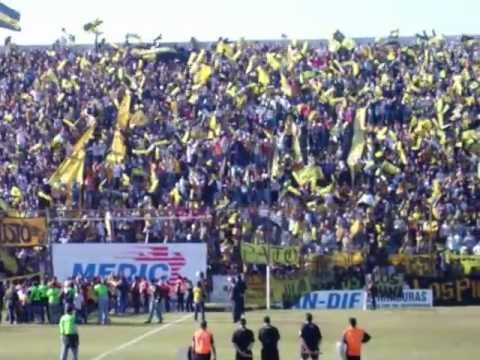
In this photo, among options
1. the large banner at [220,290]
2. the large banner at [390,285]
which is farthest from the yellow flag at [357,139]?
the large banner at [220,290]

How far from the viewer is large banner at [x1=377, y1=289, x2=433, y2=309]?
170 feet

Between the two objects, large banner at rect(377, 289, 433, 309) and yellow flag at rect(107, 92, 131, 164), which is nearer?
large banner at rect(377, 289, 433, 309)

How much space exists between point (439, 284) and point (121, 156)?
1569 cm

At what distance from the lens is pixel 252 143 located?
62844mm

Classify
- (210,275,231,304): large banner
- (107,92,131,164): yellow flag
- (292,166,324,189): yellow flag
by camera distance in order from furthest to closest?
(107,92,131,164): yellow flag → (292,166,324,189): yellow flag → (210,275,231,304): large banner

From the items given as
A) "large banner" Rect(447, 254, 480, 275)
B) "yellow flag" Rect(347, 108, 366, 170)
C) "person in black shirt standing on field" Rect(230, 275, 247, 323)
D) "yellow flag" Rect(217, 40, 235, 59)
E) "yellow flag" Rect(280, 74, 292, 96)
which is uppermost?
"yellow flag" Rect(217, 40, 235, 59)

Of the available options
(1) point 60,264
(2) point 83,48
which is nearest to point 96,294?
(1) point 60,264

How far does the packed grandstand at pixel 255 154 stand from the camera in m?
52.9

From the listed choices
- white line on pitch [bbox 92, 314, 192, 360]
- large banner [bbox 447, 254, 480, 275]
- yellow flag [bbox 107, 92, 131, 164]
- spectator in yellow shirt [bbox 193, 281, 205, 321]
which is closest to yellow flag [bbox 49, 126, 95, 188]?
yellow flag [bbox 107, 92, 131, 164]

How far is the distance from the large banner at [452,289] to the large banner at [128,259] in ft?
24.4

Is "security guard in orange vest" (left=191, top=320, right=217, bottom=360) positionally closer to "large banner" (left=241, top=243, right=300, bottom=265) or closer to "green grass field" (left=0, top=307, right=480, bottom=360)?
"green grass field" (left=0, top=307, right=480, bottom=360)

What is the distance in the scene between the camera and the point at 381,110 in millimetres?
66312

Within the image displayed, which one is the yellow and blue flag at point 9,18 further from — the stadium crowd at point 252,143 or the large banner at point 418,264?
the large banner at point 418,264

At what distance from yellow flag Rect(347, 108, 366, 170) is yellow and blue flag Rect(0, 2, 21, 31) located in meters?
17.9
